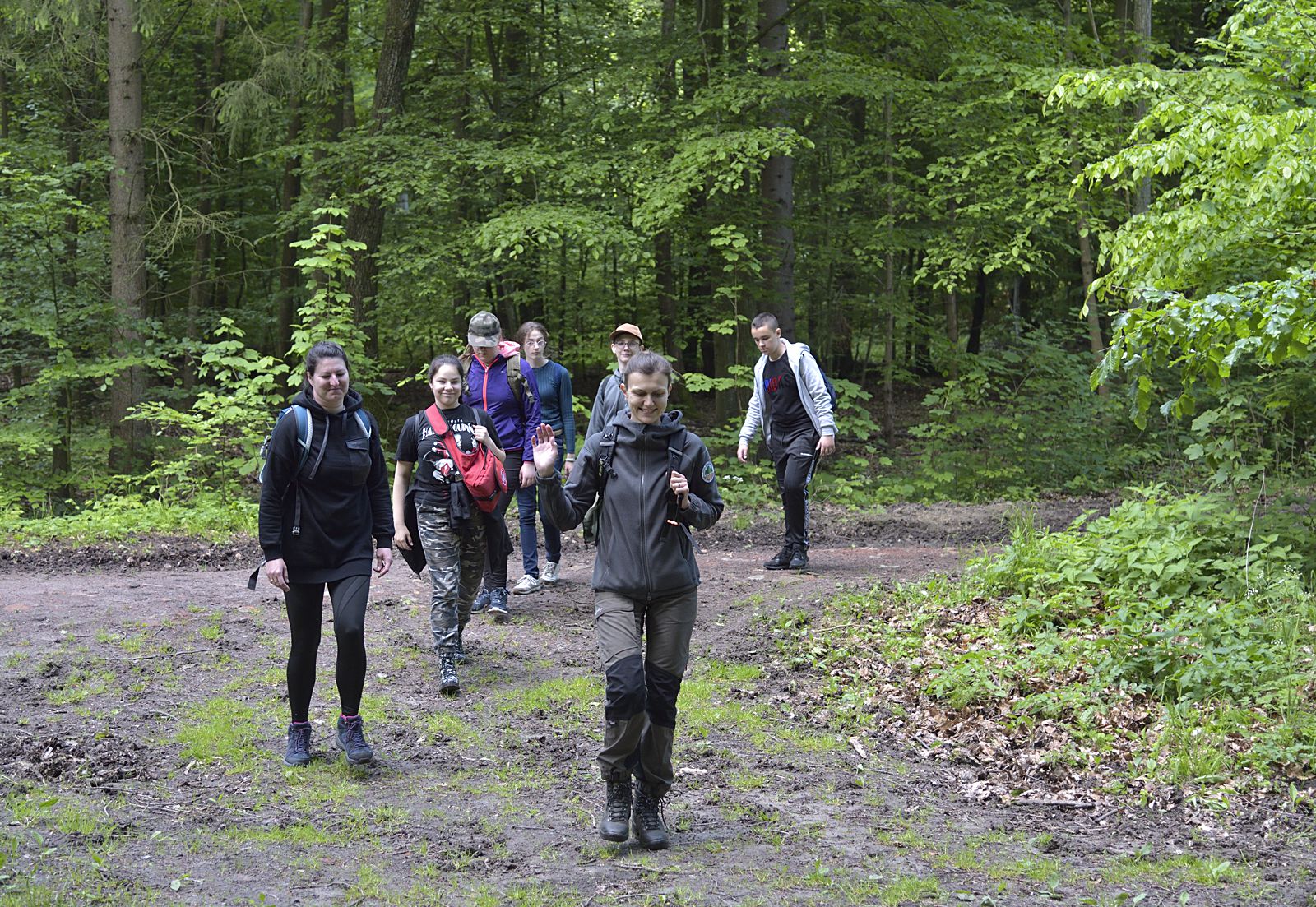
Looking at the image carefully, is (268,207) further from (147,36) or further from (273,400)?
(273,400)

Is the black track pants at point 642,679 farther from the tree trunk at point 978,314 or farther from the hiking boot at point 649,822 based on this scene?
the tree trunk at point 978,314

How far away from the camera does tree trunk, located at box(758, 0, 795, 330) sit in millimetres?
16469

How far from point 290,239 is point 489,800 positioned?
19.3 m

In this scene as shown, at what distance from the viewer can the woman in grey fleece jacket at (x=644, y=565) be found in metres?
4.65

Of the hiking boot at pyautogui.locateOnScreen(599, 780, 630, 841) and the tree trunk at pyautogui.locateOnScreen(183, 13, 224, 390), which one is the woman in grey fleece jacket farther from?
the tree trunk at pyautogui.locateOnScreen(183, 13, 224, 390)

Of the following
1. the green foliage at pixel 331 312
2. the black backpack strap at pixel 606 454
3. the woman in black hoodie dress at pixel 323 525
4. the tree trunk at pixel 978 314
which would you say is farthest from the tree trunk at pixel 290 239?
the black backpack strap at pixel 606 454

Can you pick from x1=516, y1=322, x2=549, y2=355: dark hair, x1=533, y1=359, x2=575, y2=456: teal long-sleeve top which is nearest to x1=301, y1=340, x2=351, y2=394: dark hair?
x1=516, y1=322, x2=549, y2=355: dark hair

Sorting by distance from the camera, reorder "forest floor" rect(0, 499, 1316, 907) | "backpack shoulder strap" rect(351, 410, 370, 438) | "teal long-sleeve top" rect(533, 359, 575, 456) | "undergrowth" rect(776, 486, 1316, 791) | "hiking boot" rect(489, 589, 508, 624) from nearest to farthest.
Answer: "forest floor" rect(0, 499, 1316, 907) → "backpack shoulder strap" rect(351, 410, 370, 438) → "undergrowth" rect(776, 486, 1316, 791) → "hiking boot" rect(489, 589, 508, 624) → "teal long-sleeve top" rect(533, 359, 575, 456)

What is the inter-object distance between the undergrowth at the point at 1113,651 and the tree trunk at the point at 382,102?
10.0 m

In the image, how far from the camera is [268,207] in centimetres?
2438

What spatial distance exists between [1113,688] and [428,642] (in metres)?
4.59

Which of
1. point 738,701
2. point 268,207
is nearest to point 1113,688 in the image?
point 738,701

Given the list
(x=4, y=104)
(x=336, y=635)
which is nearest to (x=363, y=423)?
(x=336, y=635)

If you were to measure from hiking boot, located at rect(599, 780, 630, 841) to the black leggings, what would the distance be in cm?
152
